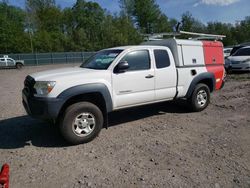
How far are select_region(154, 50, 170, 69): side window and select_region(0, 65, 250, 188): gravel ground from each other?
4.36 ft

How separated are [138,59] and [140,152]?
85.4 inches

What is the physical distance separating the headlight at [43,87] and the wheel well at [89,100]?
0.44 m

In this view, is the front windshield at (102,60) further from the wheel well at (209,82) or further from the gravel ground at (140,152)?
the wheel well at (209,82)

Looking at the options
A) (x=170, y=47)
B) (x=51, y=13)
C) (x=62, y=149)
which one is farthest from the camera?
(x=51, y=13)

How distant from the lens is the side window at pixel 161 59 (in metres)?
6.20

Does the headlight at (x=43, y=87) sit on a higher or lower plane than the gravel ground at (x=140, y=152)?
higher

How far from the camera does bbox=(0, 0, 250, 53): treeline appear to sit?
56.4 m

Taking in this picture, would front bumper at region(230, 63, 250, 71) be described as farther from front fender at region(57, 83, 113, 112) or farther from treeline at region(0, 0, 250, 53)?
treeline at region(0, 0, 250, 53)

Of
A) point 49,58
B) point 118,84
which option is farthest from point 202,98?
point 49,58

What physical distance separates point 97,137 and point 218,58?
4.35 meters

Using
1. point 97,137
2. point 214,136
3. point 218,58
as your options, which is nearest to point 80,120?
point 97,137

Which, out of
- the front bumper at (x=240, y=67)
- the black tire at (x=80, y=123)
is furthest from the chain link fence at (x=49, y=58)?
the black tire at (x=80, y=123)

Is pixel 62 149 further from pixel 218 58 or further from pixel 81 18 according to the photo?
pixel 81 18

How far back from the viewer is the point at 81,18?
6919cm
